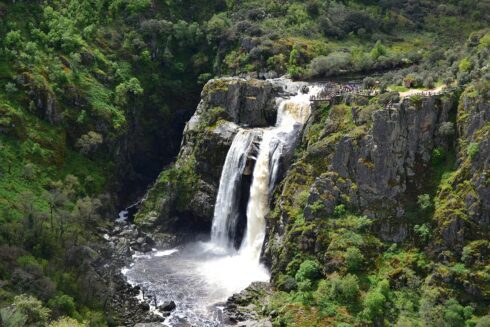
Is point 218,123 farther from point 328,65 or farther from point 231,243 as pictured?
point 328,65

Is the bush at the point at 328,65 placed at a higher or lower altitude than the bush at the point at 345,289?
higher

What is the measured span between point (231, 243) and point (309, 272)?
67.8 ft

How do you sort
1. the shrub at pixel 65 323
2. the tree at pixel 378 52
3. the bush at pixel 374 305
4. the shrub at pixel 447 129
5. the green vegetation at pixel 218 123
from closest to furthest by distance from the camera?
the shrub at pixel 65 323 → the bush at pixel 374 305 → the green vegetation at pixel 218 123 → the shrub at pixel 447 129 → the tree at pixel 378 52

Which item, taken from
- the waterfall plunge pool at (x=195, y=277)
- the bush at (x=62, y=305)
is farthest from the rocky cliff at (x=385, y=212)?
the bush at (x=62, y=305)

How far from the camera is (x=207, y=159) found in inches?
3740

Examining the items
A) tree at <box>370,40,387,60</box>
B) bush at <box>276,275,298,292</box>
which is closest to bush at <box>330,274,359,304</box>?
bush at <box>276,275,298,292</box>

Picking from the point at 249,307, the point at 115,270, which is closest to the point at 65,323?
the point at 249,307

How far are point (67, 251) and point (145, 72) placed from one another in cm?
5518

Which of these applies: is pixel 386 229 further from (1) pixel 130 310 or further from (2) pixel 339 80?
(2) pixel 339 80

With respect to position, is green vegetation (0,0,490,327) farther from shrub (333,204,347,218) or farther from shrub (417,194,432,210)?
shrub (333,204,347,218)

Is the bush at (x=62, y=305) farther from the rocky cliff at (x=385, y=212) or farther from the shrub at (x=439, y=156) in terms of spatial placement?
the shrub at (x=439, y=156)

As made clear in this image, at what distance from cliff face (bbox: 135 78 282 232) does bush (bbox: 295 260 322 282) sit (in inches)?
965

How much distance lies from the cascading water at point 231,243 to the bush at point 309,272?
8192mm

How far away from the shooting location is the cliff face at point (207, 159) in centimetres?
9394
